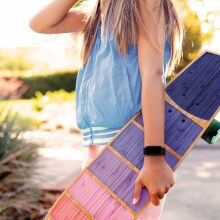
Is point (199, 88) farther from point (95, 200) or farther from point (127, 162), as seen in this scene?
point (95, 200)

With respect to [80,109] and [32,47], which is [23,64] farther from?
[80,109]

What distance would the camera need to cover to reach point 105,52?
1778mm

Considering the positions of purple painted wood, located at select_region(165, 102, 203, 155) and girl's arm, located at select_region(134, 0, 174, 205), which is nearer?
girl's arm, located at select_region(134, 0, 174, 205)

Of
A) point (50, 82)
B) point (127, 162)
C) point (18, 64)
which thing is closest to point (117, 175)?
point (127, 162)

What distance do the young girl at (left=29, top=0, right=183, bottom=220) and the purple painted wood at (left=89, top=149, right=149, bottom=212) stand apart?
3 cm

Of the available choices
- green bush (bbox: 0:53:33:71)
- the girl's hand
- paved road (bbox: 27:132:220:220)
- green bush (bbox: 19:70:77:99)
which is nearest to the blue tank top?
the girl's hand

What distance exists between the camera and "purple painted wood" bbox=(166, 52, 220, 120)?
1.76 meters

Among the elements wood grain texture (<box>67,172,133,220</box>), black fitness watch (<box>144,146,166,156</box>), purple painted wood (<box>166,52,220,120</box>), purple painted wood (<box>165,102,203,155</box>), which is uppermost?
purple painted wood (<box>166,52,220,120</box>)

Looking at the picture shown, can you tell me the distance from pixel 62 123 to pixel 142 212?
9.79m

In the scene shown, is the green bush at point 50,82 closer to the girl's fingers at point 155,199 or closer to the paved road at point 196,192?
the paved road at point 196,192

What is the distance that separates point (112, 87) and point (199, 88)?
0.97ft

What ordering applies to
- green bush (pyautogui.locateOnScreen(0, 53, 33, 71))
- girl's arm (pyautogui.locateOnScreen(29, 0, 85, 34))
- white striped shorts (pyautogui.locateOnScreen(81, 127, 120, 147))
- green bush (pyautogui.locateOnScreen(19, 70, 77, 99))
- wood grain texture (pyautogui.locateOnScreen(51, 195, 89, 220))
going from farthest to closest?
green bush (pyautogui.locateOnScreen(0, 53, 33, 71)), green bush (pyautogui.locateOnScreen(19, 70, 77, 99)), girl's arm (pyautogui.locateOnScreen(29, 0, 85, 34)), white striped shorts (pyautogui.locateOnScreen(81, 127, 120, 147)), wood grain texture (pyautogui.locateOnScreen(51, 195, 89, 220))

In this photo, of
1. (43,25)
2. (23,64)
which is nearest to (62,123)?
(43,25)

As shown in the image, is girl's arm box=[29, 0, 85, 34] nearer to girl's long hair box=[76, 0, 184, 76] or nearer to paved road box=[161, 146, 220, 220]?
girl's long hair box=[76, 0, 184, 76]
